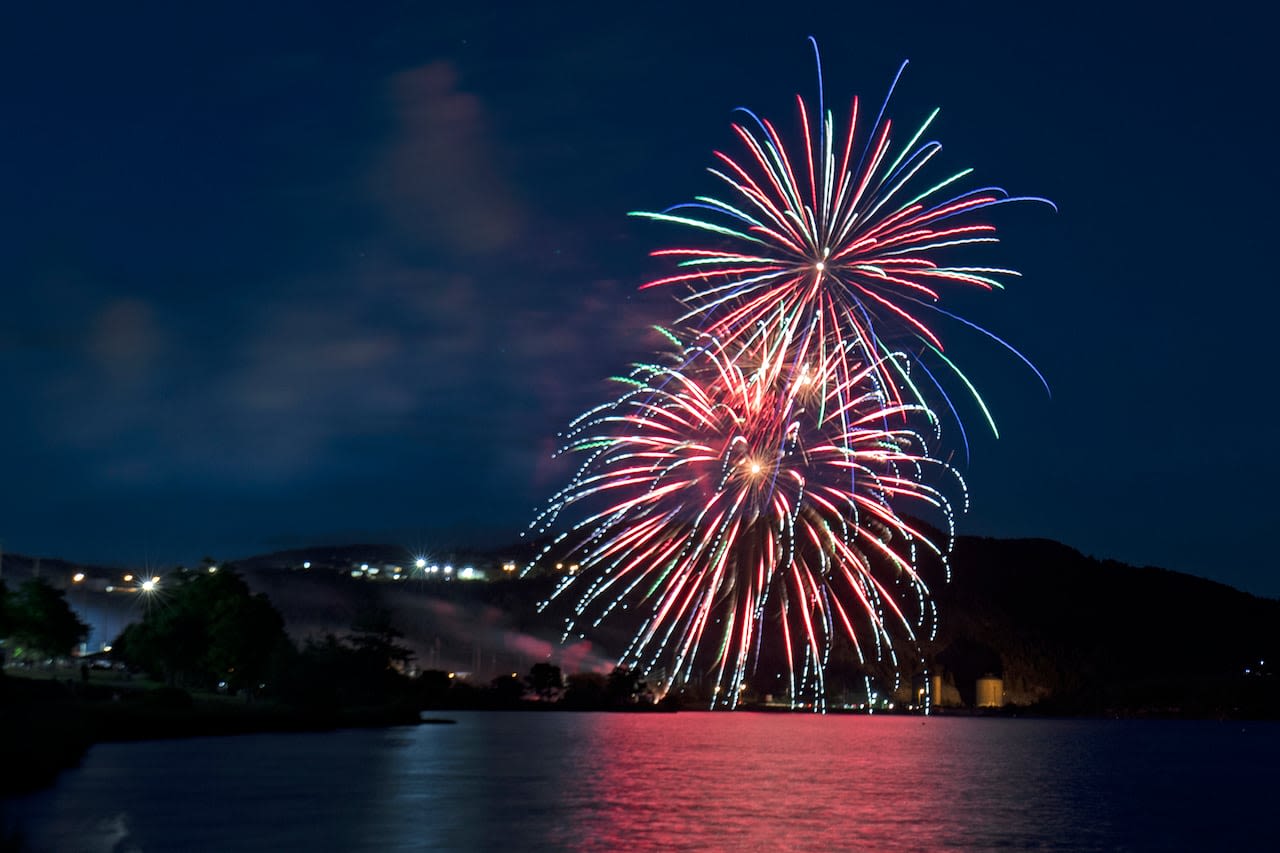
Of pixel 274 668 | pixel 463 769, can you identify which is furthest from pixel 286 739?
pixel 463 769

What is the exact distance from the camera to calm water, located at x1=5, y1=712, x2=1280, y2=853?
43750mm

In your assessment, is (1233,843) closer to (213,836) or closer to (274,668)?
(213,836)

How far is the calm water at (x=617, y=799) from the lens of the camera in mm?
43750

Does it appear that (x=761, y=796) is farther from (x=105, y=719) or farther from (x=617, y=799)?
(x=105, y=719)

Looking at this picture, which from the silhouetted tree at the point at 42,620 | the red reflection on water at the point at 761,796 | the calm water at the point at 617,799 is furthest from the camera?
the silhouetted tree at the point at 42,620

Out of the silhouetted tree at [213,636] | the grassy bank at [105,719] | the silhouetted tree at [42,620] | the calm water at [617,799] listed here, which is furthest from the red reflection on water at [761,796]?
the silhouetted tree at [42,620]

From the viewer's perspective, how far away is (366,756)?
278 ft

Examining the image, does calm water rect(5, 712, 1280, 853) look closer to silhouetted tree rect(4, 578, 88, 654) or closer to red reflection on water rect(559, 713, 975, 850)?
red reflection on water rect(559, 713, 975, 850)

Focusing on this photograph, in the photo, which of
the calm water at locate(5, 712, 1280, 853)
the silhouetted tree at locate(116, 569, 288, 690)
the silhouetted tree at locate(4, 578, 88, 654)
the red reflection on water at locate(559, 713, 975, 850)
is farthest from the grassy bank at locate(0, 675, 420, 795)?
the red reflection on water at locate(559, 713, 975, 850)

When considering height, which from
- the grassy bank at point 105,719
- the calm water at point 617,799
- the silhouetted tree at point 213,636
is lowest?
the calm water at point 617,799

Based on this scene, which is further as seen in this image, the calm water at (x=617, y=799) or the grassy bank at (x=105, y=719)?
the grassy bank at (x=105, y=719)

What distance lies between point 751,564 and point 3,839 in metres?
53.5

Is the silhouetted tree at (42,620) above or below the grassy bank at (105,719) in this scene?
above

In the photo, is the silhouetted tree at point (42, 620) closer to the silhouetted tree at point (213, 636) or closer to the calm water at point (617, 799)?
the silhouetted tree at point (213, 636)
